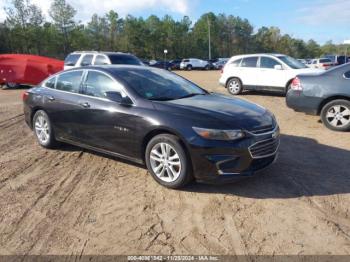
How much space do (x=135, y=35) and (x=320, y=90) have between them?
63.9 meters

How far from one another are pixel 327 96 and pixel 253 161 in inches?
169

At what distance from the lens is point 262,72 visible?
46.1ft

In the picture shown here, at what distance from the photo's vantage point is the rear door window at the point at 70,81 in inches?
247

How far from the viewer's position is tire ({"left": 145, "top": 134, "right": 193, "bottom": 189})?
4797 mm

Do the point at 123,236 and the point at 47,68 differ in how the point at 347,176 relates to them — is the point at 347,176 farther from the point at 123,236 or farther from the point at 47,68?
the point at 47,68

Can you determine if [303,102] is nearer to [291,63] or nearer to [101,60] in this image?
[291,63]

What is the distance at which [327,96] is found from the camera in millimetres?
8266

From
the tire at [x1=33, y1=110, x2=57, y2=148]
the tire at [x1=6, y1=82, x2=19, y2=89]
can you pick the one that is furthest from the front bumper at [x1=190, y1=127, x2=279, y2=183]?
the tire at [x1=6, y1=82, x2=19, y2=89]

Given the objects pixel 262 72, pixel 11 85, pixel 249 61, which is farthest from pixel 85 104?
pixel 11 85

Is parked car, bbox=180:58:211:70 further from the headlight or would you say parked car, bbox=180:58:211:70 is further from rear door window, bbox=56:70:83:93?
the headlight

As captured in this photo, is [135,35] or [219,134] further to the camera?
[135,35]

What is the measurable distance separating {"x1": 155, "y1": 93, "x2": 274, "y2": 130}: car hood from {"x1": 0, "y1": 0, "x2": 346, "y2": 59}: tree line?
53.2m

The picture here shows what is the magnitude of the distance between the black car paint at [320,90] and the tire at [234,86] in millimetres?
6089

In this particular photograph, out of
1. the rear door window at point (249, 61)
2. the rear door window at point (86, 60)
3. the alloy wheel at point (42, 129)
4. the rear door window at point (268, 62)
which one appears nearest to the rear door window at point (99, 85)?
the alloy wheel at point (42, 129)
